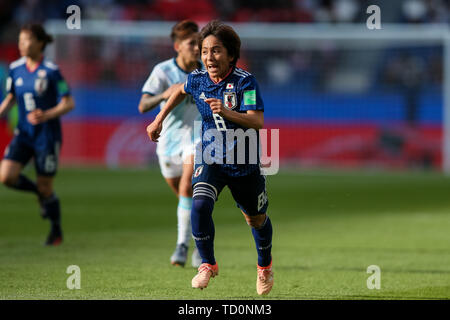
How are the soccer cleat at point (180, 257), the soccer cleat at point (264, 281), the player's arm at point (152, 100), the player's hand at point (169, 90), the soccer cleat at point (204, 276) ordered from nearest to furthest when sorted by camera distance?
the soccer cleat at point (204, 276) < the soccer cleat at point (264, 281) < the player's hand at point (169, 90) < the player's arm at point (152, 100) < the soccer cleat at point (180, 257)

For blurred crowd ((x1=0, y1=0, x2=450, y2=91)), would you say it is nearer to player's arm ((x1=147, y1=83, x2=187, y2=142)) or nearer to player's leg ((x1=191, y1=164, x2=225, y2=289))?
player's arm ((x1=147, y1=83, x2=187, y2=142))

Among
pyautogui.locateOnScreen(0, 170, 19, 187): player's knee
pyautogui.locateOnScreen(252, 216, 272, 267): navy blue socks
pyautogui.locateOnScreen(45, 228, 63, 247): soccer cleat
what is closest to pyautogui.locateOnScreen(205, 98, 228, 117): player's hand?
pyautogui.locateOnScreen(252, 216, 272, 267): navy blue socks

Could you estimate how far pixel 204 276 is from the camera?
607 centimetres

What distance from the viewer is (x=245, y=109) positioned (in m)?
6.10

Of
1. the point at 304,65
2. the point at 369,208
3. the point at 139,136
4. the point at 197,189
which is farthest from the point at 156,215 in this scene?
the point at 304,65

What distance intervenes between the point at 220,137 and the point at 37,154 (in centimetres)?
395

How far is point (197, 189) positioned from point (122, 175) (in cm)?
1445

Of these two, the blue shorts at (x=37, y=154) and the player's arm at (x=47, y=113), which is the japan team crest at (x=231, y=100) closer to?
the player's arm at (x=47, y=113)

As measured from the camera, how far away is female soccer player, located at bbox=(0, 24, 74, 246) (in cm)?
950

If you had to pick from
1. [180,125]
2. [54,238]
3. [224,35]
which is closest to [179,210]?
[180,125]

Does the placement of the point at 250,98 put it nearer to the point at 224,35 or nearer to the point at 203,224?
the point at 224,35

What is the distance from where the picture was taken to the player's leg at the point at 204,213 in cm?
608

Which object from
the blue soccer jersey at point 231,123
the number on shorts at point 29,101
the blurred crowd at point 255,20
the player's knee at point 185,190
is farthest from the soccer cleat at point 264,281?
the blurred crowd at point 255,20
